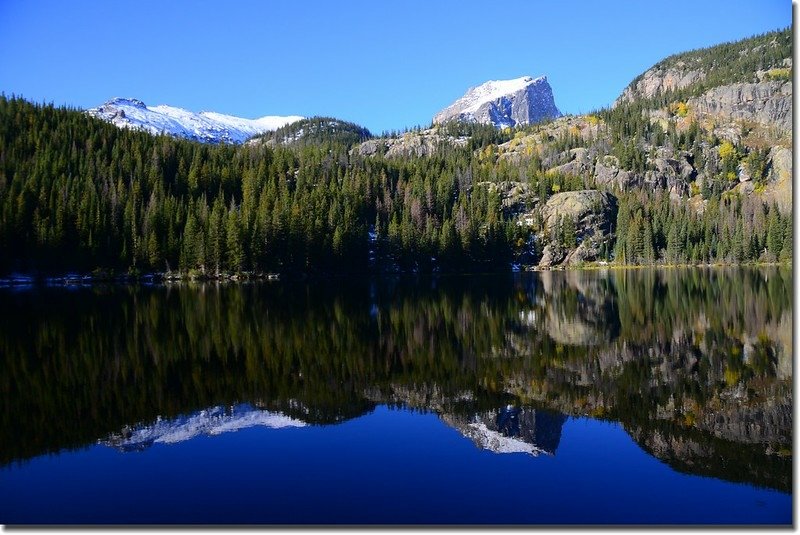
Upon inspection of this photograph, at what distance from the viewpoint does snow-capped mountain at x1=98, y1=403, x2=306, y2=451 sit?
13891 millimetres

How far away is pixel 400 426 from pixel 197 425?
5258 mm

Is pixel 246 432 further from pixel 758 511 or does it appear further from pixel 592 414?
pixel 758 511

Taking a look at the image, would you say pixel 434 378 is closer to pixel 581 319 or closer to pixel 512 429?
pixel 512 429

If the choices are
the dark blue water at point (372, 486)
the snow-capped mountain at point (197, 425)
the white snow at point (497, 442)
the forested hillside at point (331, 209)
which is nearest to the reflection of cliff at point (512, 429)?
the white snow at point (497, 442)

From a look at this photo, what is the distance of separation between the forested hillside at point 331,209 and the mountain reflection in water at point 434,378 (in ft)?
210

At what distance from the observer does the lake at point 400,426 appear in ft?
34.1

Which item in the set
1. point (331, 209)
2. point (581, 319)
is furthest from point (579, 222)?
point (581, 319)

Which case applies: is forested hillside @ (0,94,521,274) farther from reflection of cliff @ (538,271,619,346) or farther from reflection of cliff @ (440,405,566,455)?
→ reflection of cliff @ (440,405,566,455)

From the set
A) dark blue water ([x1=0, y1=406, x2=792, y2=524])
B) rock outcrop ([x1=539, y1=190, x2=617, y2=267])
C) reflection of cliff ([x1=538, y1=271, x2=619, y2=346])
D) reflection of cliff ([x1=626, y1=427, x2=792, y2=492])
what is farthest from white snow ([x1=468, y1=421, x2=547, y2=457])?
rock outcrop ([x1=539, y1=190, x2=617, y2=267])

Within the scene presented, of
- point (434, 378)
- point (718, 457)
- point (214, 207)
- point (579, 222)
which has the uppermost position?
point (214, 207)

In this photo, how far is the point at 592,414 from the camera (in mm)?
15602

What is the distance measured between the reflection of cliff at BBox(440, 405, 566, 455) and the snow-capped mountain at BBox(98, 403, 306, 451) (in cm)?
435

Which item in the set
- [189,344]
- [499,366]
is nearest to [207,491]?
[499,366]

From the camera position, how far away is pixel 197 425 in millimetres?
15188
